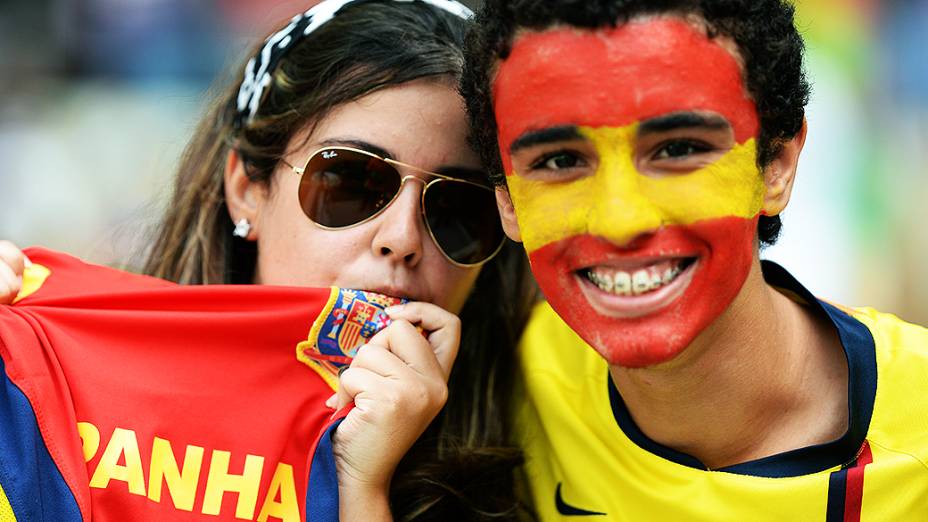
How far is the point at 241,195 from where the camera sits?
3.50 meters

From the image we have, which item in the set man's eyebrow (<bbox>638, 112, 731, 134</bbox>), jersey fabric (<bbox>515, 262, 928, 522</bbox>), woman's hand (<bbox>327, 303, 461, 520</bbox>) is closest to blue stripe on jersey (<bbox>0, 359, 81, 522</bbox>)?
woman's hand (<bbox>327, 303, 461, 520</bbox>)

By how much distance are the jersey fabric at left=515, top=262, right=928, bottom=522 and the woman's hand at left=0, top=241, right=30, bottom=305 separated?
58.0 inches

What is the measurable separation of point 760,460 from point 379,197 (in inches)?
48.9

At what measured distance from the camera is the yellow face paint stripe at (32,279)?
2.92 m

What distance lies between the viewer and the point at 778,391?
2.75m

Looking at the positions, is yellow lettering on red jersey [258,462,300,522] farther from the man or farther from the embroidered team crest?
the man

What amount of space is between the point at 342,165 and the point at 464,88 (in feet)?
1.44

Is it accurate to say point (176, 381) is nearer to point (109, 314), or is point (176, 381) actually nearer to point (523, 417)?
point (109, 314)

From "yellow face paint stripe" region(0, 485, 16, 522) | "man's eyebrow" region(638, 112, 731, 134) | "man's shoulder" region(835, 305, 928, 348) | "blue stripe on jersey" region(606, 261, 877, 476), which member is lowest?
"yellow face paint stripe" region(0, 485, 16, 522)

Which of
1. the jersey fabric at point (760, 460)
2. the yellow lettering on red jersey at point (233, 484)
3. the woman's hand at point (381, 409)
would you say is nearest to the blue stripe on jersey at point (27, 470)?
the yellow lettering on red jersey at point (233, 484)

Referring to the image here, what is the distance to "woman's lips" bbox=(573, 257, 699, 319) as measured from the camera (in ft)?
7.89

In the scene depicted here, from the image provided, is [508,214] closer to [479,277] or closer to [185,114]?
[479,277]

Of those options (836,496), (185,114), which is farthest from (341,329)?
(185,114)

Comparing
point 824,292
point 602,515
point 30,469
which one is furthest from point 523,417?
point 824,292
